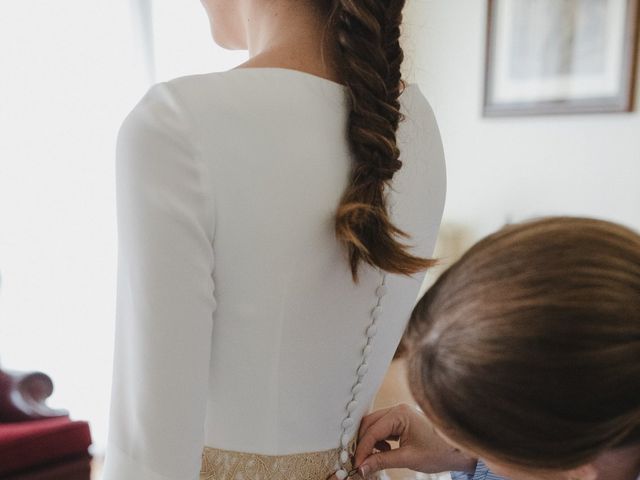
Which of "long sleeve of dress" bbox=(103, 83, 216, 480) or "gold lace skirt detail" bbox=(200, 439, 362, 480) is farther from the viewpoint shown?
"gold lace skirt detail" bbox=(200, 439, 362, 480)

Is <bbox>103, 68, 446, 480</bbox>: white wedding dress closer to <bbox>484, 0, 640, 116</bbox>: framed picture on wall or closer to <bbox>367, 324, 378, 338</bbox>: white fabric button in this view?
<bbox>367, 324, 378, 338</bbox>: white fabric button

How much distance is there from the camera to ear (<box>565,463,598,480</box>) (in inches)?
25.0

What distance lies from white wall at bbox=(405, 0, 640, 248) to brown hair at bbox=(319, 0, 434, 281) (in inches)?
78.4

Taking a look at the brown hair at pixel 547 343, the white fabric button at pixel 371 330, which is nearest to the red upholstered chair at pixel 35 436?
the white fabric button at pixel 371 330

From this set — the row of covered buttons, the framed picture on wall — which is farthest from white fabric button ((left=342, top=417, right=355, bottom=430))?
the framed picture on wall

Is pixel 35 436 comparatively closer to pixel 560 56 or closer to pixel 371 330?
pixel 371 330

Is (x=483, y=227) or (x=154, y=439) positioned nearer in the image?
(x=154, y=439)

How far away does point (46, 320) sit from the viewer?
9.23 ft

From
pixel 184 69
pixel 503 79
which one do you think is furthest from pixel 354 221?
pixel 184 69

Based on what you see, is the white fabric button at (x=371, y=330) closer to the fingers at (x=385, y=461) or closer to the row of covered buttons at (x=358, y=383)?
the row of covered buttons at (x=358, y=383)

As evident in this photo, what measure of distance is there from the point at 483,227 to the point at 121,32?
6.07ft

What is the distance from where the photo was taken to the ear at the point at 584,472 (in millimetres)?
635

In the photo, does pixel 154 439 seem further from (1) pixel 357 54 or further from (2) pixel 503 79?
(2) pixel 503 79

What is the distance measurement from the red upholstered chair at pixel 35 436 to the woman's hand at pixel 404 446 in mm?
1655
